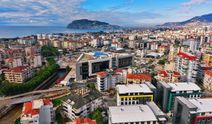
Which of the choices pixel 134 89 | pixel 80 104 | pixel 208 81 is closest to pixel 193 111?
pixel 134 89

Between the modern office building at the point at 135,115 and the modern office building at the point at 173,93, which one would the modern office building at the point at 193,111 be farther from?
the modern office building at the point at 173,93

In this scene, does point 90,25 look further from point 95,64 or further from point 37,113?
point 37,113

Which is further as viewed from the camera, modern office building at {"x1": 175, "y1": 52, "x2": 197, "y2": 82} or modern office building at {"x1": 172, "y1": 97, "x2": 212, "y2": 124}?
modern office building at {"x1": 175, "y1": 52, "x2": 197, "y2": 82}

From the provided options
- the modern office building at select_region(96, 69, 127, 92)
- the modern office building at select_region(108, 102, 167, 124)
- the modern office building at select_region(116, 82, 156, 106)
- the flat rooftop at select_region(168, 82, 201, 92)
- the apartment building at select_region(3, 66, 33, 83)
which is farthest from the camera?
the apartment building at select_region(3, 66, 33, 83)

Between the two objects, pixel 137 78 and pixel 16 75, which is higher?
pixel 137 78

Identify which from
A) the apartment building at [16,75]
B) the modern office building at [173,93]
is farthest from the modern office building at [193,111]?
the apartment building at [16,75]

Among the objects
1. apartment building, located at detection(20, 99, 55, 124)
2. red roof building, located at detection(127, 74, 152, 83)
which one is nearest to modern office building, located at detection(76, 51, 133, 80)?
red roof building, located at detection(127, 74, 152, 83)

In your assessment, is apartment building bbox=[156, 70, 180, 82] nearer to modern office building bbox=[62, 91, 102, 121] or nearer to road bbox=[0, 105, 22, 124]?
modern office building bbox=[62, 91, 102, 121]
